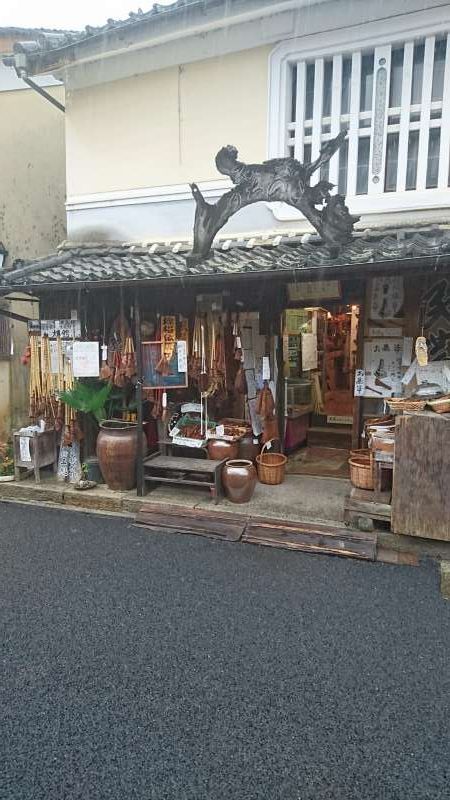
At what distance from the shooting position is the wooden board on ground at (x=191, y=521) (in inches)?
238

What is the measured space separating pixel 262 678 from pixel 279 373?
535cm

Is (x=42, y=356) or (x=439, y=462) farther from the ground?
(x=42, y=356)

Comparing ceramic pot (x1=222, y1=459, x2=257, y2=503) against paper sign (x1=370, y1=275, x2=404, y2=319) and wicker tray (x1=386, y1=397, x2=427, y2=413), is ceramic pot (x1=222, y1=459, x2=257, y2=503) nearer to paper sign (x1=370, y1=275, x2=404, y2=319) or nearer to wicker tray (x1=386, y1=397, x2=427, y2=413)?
wicker tray (x1=386, y1=397, x2=427, y2=413)

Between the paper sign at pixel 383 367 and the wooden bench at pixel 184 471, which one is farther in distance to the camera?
the paper sign at pixel 383 367

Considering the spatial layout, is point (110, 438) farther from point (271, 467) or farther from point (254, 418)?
point (271, 467)

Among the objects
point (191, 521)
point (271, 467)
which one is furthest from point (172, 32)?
point (191, 521)

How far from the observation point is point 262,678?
358 cm

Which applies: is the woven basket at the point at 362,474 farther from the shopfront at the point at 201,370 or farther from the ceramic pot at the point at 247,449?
the ceramic pot at the point at 247,449

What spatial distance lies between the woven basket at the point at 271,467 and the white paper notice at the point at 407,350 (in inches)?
93.7

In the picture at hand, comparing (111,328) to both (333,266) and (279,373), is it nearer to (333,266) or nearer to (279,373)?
(279,373)

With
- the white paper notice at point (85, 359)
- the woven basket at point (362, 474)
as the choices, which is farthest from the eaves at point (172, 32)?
the woven basket at point (362, 474)

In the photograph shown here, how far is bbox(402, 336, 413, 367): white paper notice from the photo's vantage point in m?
7.21

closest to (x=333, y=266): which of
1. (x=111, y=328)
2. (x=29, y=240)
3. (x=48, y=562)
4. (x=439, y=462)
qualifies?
(x=439, y=462)

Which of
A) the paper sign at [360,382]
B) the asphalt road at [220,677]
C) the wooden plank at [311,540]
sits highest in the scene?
the paper sign at [360,382]
